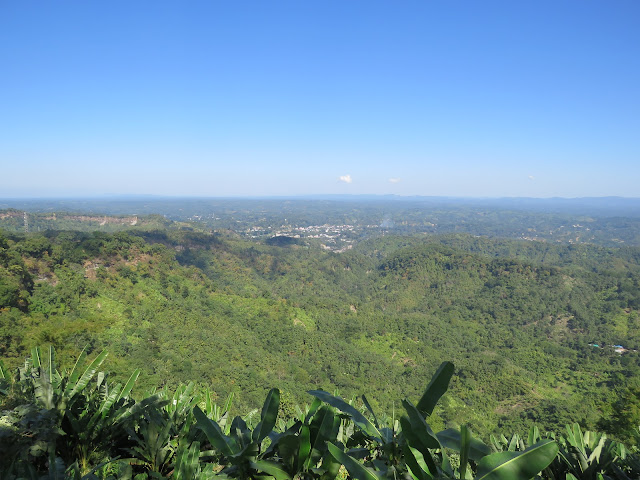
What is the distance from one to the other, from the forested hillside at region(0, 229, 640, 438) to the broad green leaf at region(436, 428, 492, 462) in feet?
33.8

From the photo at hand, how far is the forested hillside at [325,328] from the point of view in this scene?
20.1 m

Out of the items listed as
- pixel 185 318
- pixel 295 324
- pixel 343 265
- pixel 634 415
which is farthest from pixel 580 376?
pixel 343 265

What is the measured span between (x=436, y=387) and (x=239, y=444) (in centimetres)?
116

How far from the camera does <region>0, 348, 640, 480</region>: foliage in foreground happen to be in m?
1.24

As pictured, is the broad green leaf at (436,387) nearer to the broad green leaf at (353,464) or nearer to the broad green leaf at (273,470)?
the broad green leaf at (353,464)

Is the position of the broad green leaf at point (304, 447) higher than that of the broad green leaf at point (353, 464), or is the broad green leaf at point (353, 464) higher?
the broad green leaf at point (353, 464)

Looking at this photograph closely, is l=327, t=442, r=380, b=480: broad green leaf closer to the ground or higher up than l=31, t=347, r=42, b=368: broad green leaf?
higher up

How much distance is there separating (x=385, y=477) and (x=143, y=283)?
36401 mm

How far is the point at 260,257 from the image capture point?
7762 cm

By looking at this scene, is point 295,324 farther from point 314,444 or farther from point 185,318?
point 314,444

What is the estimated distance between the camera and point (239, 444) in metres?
1.79

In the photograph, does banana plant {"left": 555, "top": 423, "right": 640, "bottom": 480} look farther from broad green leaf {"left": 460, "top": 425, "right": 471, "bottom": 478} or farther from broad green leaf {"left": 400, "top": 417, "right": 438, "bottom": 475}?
broad green leaf {"left": 460, "top": 425, "right": 471, "bottom": 478}

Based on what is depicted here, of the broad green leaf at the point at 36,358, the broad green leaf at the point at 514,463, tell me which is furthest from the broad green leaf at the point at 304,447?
the broad green leaf at the point at 36,358

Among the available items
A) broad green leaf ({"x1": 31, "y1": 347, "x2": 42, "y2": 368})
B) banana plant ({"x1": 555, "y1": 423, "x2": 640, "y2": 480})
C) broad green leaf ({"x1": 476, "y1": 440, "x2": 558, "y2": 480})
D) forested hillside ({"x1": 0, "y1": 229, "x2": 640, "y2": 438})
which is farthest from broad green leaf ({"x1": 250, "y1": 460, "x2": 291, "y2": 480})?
forested hillside ({"x1": 0, "y1": 229, "x2": 640, "y2": 438})
